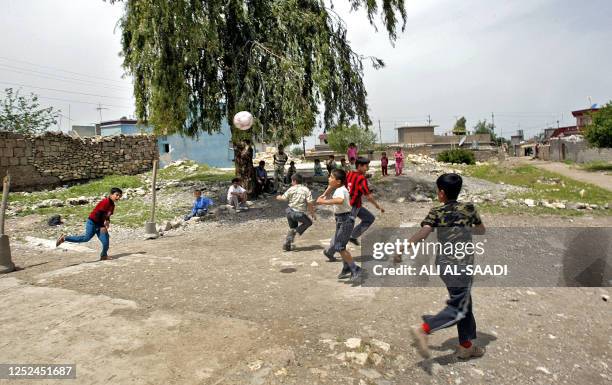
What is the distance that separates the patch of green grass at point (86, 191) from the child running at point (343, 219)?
12.4 m

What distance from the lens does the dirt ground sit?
338 cm

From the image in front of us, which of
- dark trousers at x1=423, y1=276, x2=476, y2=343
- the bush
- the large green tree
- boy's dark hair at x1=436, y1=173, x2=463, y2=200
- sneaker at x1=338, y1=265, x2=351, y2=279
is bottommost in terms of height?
sneaker at x1=338, y1=265, x2=351, y2=279

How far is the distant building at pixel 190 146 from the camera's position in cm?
3234

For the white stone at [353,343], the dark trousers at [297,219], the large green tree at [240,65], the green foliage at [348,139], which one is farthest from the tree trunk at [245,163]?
the green foliage at [348,139]

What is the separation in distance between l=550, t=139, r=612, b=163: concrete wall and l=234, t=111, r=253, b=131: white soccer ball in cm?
2709

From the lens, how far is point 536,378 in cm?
333

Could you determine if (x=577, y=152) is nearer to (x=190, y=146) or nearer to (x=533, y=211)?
(x=533, y=211)

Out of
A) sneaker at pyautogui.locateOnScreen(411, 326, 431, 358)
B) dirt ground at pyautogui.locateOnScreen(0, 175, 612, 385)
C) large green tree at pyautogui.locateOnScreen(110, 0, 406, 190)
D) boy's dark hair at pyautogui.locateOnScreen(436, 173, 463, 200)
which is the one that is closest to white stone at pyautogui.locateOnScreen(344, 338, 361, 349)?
dirt ground at pyautogui.locateOnScreen(0, 175, 612, 385)

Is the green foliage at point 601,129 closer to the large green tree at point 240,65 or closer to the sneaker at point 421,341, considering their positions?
the large green tree at point 240,65

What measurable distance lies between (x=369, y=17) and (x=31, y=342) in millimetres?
12935

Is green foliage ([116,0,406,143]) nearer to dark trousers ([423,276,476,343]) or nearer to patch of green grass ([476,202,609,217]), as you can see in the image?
patch of green grass ([476,202,609,217])

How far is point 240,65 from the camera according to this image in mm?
12078

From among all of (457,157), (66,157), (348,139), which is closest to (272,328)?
(66,157)

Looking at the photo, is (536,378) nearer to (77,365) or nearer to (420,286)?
(420,286)
